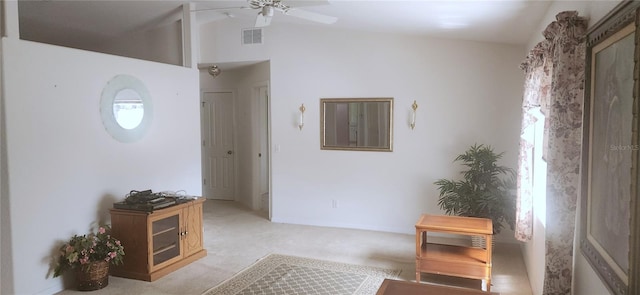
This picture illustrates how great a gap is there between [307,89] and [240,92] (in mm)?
1758

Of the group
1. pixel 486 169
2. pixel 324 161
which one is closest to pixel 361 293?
pixel 486 169

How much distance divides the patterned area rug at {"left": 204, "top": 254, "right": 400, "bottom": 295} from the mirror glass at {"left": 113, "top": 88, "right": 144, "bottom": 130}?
1.79m

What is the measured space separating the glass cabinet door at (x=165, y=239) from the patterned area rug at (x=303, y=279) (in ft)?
2.20

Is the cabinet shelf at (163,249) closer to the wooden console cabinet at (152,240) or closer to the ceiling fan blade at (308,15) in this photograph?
the wooden console cabinet at (152,240)

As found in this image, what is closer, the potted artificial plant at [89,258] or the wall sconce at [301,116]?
the potted artificial plant at [89,258]

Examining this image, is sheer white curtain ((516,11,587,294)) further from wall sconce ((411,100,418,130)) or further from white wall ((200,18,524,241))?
wall sconce ((411,100,418,130))

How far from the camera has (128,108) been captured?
4.19m

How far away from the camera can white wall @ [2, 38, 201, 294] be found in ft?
10.6

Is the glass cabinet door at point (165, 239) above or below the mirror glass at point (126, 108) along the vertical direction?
below

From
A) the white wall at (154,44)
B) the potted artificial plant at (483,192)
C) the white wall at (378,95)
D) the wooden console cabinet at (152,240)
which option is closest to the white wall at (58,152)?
the wooden console cabinet at (152,240)

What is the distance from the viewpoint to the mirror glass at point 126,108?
3.97 m

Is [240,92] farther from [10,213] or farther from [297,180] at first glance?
[10,213]

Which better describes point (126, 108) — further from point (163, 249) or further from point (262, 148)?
point (262, 148)

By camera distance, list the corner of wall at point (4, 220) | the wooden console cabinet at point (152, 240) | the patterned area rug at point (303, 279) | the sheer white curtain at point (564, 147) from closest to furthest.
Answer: the sheer white curtain at point (564, 147) → the corner of wall at point (4, 220) → the patterned area rug at point (303, 279) → the wooden console cabinet at point (152, 240)
